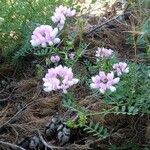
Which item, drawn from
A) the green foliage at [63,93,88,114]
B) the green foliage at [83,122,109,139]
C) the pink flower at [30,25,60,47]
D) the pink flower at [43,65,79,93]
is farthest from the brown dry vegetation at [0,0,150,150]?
the pink flower at [30,25,60,47]

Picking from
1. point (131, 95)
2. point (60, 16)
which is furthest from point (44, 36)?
point (131, 95)

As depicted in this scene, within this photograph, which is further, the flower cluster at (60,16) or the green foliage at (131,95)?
the flower cluster at (60,16)

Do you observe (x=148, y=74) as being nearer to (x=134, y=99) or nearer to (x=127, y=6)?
(x=134, y=99)

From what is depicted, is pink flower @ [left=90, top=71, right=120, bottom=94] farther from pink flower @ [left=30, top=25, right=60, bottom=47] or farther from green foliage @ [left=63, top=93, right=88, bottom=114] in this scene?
pink flower @ [left=30, top=25, right=60, bottom=47]

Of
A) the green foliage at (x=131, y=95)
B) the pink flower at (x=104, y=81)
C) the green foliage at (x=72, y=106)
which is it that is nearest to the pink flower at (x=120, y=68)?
the green foliage at (x=131, y=95)

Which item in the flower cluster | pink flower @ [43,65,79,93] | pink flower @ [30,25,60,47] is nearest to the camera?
pink flower @ [43,65,79,93]

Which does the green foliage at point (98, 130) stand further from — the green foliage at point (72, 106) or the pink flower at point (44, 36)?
the pink flower at point (44, 36)

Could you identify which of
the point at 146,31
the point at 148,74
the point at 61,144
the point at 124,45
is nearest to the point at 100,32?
the point at 124,45

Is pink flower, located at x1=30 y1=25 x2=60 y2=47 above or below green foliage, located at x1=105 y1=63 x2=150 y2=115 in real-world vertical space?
above

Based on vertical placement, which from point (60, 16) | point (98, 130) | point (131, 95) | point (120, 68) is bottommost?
point (98, 130)

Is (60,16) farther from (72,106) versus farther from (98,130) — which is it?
(98,130)

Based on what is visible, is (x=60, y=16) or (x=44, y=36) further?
(x=60, y=16)
